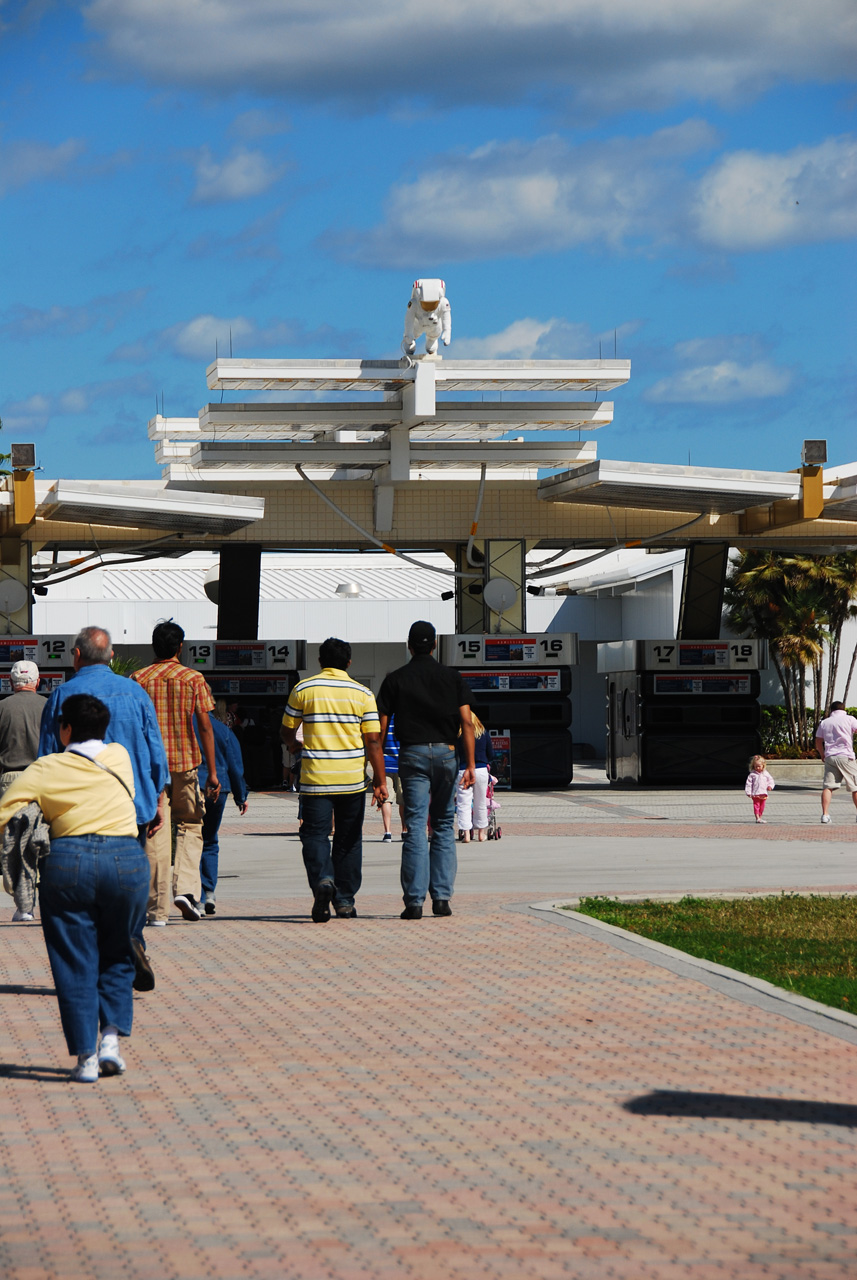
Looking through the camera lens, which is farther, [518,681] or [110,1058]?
[518,681]

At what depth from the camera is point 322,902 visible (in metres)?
10.2

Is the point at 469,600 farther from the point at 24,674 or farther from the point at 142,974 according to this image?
the point at 142,974

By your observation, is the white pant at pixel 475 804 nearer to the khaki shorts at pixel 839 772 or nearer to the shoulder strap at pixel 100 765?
the khaki shorts at pixel 839 772

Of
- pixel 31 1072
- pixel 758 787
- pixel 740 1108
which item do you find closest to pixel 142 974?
pixel 31 1072

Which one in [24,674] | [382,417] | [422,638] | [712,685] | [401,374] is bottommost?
[712,685]

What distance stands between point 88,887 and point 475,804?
37.8 ft

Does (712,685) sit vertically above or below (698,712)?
above

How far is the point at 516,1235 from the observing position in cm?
440

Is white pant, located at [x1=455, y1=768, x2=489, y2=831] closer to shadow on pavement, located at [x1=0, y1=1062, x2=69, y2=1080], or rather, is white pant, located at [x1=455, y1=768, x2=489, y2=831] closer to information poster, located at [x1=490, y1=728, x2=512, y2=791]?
information poster, located at [x1=490, y1=728, x2=512, y2=791]

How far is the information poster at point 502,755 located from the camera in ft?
90.1

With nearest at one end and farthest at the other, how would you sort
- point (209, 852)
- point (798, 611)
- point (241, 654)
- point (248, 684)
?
point (209, 852) < point (241, 654) < point (248, 684) < point (798, 611)

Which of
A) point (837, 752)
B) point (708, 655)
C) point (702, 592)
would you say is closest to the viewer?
point (837, 752)

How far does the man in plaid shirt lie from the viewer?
9.84m

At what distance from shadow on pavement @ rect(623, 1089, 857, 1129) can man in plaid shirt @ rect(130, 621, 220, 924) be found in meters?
4.40
